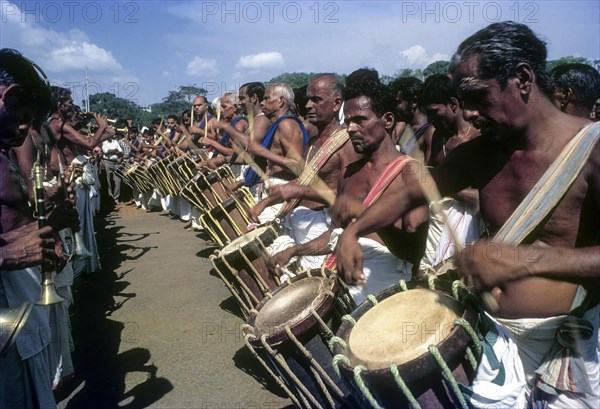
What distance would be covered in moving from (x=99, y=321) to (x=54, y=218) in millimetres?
2948

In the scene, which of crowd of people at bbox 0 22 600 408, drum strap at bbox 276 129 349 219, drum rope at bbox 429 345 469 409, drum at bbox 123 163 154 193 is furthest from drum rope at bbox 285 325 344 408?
drum at bbox 123 163 154 193

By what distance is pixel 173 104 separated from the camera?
31.0m

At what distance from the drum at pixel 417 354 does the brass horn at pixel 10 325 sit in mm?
1415

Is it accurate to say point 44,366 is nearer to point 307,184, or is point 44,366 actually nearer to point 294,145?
point 307,184

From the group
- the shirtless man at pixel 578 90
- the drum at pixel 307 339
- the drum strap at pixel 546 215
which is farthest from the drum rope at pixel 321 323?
the shirtless man at pixel 578 90

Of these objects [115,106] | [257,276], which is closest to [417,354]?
[257,276]

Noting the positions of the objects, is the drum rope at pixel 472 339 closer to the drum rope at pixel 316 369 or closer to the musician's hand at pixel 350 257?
the musician's hand at pixel 350 257

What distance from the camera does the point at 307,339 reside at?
2.89 meters

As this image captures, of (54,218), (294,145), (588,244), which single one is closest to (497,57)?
(588,244)

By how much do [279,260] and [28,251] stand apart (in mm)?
1995

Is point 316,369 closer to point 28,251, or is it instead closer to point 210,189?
point 28,251

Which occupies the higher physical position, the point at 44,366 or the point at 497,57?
the point at 497,57

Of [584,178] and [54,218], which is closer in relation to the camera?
[584,178]

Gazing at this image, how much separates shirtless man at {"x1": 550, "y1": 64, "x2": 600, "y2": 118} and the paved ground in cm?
326
